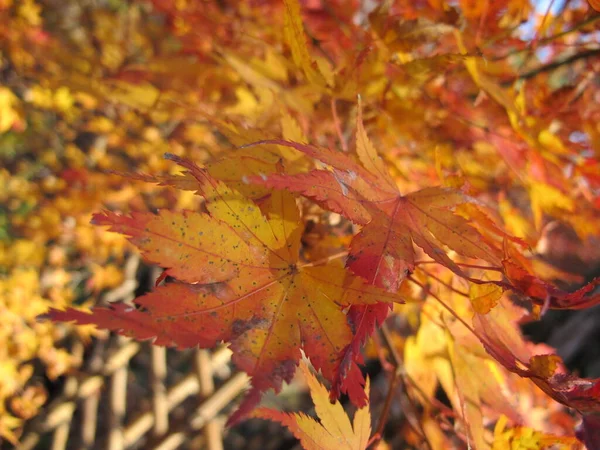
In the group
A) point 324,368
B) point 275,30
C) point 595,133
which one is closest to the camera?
point 324,368

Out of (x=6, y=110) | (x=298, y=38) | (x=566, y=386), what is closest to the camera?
(x=566, y=386)

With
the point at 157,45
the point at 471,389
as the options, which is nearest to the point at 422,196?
the point at 471,389

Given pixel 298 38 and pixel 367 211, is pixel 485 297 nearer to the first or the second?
pixel 367 211

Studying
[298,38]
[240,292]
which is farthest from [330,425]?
[298,38]

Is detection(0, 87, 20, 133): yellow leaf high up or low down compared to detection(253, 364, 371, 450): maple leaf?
down

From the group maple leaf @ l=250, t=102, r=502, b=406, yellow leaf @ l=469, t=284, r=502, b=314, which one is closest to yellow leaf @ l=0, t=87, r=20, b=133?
maple leaf @ l=250, t=102, r=502, b=406

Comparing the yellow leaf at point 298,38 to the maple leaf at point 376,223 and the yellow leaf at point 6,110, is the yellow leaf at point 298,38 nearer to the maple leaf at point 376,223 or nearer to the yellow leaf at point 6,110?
the maple leaf at point 376,223

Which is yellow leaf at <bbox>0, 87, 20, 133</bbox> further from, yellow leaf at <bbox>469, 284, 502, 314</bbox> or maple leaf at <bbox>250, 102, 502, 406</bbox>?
yellow leaf at <bbox>469, 284, 502, 314</bbox>

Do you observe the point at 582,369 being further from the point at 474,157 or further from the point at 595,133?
the point at 595,133
